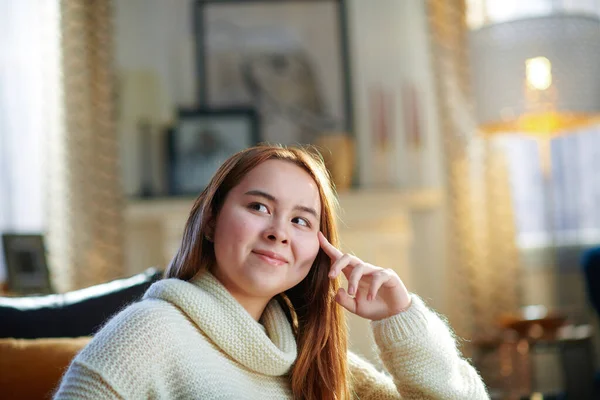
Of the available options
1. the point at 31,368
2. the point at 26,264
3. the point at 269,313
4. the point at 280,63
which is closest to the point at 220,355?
the point at 269,313

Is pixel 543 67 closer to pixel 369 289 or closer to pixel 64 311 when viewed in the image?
pixel 369 289

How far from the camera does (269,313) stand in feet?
5.19

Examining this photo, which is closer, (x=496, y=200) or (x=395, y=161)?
(x=496, y=200)

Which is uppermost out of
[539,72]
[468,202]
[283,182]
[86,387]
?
[539,72]

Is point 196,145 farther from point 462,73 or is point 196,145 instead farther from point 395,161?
point 462,73

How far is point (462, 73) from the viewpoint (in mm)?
4992

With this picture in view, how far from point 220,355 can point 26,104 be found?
3.66 m

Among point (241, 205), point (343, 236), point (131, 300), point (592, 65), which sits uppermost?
point (592, 65)

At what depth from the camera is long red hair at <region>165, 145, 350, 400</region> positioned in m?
1.52

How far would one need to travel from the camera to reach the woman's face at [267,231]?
4.71 feet

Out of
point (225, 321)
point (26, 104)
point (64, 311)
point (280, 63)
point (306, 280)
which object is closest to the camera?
point (225, 321)

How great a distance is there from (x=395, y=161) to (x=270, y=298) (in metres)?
3.72

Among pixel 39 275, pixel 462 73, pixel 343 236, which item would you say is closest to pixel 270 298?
pixel 39 275

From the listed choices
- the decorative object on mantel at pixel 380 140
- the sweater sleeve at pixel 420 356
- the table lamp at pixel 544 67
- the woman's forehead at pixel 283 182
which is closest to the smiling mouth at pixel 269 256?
the woman's forehead at pixel 283 182
